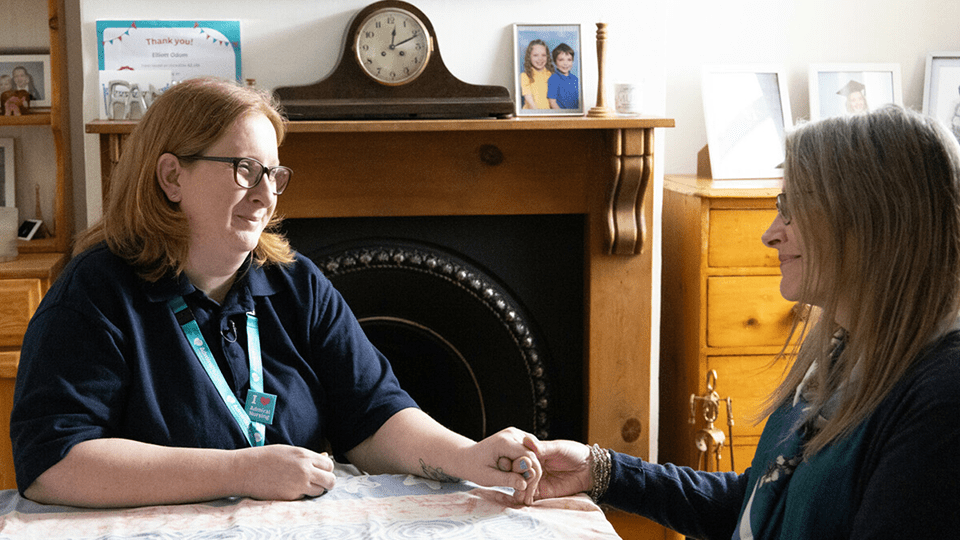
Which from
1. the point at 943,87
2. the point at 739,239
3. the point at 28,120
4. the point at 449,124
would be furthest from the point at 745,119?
A: the point at 28,120

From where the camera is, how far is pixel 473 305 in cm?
238

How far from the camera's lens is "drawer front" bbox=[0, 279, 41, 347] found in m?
2.09

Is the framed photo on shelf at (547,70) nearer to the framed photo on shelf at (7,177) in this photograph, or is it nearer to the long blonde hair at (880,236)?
the long blonde hair at (880,236)

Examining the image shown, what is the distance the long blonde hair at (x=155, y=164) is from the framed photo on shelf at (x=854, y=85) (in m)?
2.07

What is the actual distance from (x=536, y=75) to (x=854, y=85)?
1192mm

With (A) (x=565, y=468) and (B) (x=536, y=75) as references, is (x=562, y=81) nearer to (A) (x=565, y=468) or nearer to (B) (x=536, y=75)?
(B) (x=536, y=75)

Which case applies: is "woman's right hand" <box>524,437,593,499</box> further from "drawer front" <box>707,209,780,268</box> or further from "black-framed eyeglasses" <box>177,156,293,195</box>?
"drawer front" <box>707,209,780,268</box>

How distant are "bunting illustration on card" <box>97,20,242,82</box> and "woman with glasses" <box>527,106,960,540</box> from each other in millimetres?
1664

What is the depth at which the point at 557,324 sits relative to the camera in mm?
2416

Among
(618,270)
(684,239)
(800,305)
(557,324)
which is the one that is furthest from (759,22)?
(800,305)

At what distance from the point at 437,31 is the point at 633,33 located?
0.55m

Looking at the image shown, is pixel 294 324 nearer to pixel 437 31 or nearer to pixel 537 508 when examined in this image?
pixel 537 508

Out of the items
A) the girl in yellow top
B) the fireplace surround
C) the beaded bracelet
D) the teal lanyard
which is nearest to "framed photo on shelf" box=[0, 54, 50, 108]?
the fireplace surround

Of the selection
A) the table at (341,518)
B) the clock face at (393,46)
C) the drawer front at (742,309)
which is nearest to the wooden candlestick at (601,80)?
the clock face at (393,46)
